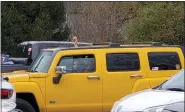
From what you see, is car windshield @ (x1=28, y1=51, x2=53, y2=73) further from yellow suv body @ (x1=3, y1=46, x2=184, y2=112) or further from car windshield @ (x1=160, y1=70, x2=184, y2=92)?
car windshield @ (x1=160, y1=70, x2=184, y2=92)

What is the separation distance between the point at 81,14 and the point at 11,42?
3.84 m

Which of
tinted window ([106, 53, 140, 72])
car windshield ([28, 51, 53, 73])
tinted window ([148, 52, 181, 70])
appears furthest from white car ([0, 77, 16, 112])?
tinted window ([148, 52, 181, 70])

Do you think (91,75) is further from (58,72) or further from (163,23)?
(163,23)

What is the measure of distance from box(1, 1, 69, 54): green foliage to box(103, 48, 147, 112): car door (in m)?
13.2

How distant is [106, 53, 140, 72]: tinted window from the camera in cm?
1041

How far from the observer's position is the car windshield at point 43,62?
1023 cm

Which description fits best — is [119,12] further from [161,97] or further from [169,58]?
[161,97]

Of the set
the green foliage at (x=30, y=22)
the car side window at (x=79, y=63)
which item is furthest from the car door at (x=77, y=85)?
the green foliage at (x=30, y=22)

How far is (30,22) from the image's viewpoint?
80.1ft

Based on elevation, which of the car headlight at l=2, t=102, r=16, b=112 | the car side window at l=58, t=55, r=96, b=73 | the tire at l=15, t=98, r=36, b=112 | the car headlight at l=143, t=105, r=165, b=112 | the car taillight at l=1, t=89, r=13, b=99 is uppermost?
the car side window at l=58, t=55, r=96, b=73

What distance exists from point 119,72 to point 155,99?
2.99 meters

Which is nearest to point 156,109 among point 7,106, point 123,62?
point 7,106

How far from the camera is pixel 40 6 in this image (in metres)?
24.2

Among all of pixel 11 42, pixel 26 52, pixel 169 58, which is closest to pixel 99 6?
pixel 11 42
